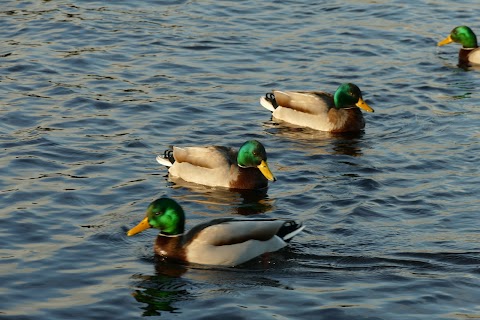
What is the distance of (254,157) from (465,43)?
24.6ft

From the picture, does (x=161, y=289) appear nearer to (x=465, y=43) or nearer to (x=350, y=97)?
(x=350, y=97)

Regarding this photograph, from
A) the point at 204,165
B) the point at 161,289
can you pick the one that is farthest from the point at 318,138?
the point at 161,289

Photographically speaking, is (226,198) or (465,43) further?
(465,43)

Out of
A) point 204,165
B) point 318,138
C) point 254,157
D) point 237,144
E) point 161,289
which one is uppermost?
point 254,157

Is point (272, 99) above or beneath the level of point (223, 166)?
above

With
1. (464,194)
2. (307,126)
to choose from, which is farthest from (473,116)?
(464,194)

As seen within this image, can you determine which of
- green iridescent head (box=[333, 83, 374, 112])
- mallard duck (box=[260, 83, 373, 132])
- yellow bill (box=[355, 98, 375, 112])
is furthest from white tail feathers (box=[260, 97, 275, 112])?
yellow bill (box=[355, 98, 375, 112])

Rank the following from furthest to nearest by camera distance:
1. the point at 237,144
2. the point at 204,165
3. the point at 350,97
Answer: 1. the point at 350,97
2. the point at 237,144
3. the point at 204,165

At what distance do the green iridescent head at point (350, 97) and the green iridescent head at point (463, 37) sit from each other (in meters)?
4.24

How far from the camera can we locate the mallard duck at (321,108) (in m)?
17.2

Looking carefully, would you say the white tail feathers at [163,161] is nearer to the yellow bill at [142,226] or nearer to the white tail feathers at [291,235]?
the yellow bill at [142,226]

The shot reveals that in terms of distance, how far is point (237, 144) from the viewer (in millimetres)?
16312

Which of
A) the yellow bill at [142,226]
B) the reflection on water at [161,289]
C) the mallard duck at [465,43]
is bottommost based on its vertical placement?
the reflection on water at [161,289]

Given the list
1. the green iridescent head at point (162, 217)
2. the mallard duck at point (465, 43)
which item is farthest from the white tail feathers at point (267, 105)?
the green iridescent head at point (162, 217)
